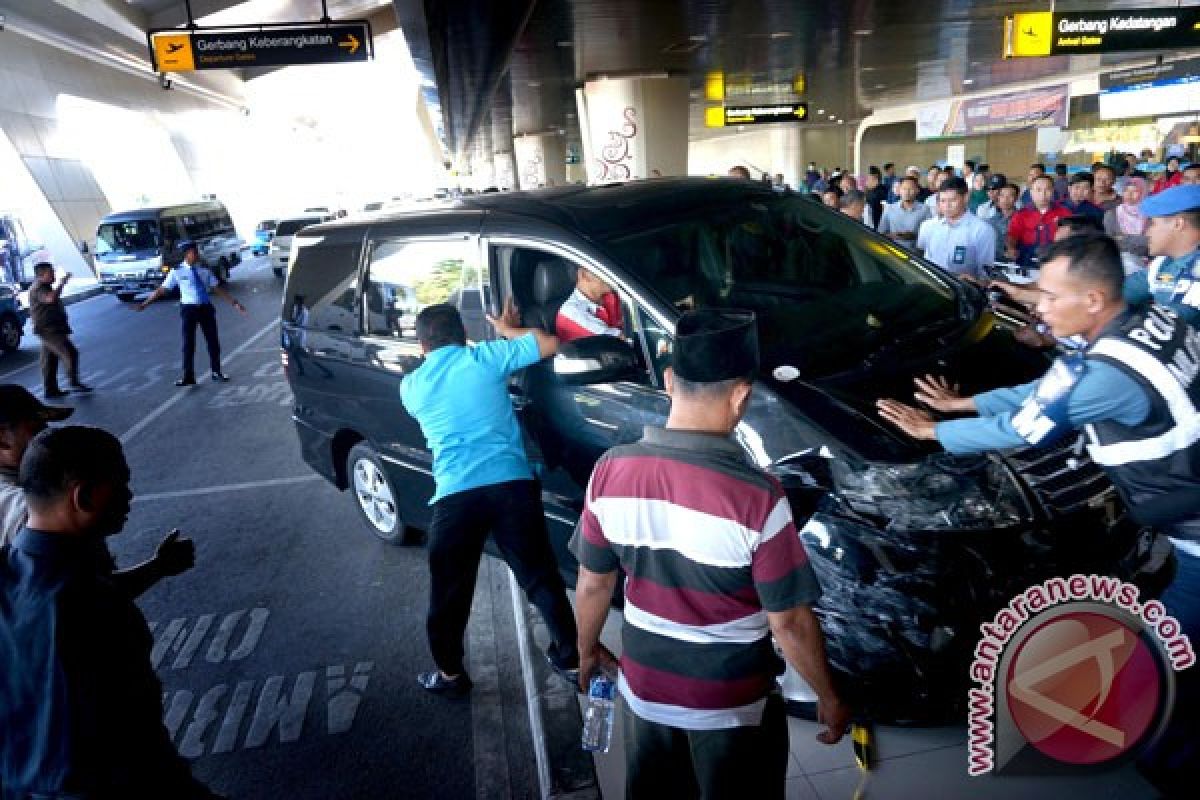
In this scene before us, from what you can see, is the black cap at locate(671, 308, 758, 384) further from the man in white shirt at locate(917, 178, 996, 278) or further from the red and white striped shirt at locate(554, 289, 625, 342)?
the man in white shirt at locate(917, 178, 996, 278)

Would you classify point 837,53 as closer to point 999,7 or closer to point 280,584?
point 999,7

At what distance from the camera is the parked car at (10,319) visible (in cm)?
1427

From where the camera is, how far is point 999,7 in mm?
12234

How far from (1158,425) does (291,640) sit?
404cm

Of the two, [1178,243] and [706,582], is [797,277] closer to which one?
[1178,243]

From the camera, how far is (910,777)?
9.25ft

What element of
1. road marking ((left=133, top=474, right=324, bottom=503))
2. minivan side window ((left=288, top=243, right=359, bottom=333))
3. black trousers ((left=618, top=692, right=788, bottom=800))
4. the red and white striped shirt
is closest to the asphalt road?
road marking ((left=133, top=474, right=324, bottom=503))

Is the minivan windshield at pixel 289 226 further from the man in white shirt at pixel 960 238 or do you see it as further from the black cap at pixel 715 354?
the black cap at pixel 715 354

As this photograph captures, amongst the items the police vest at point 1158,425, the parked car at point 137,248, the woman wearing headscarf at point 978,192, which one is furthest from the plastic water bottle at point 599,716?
the parked car at point 137,248

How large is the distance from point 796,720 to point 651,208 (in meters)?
2.44

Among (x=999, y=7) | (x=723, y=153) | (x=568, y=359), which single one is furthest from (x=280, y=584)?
(x=723, y=153)

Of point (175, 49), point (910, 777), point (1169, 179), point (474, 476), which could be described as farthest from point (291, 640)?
point (1169, 179)

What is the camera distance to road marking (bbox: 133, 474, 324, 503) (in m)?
6.44

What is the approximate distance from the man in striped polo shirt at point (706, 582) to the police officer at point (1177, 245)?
2.98 m
